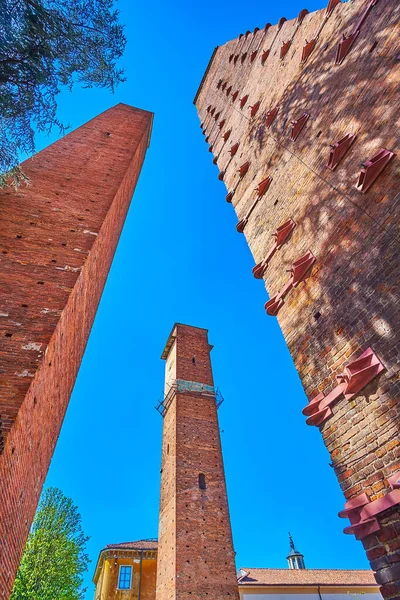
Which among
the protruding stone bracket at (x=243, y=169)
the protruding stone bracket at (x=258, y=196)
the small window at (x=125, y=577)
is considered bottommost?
the protruding stone bracket at (x=258, y=196)

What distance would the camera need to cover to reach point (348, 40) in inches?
169

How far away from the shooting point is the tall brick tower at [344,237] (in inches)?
96.8

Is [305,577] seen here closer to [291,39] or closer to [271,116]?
[271,116]

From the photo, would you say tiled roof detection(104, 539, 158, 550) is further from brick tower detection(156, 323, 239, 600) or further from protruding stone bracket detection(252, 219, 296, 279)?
protruding stone bracket detection(252, 219, 296, 279)

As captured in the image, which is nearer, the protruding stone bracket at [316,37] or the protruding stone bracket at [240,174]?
the protruding stone bracket at [316,37]

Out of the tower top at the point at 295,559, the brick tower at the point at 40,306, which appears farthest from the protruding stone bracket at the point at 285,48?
the tower top at the point at 295,559

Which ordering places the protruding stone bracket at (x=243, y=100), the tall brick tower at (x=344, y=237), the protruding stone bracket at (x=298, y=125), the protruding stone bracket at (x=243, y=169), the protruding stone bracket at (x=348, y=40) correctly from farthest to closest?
the protruding stone bracket at (x=243, y=100) → the protruding stone bracket at (x=243, y=169) → the protruding stone bracket at (x=298, y=125) → the protruding stone bracket at (x=348, y=40) → the tall brick tower at (x=344, y=237)

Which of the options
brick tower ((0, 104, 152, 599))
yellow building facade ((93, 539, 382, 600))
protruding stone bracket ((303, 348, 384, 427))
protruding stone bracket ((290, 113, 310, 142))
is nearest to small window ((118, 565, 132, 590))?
yellow building facade ((93, 539, 382, 600))

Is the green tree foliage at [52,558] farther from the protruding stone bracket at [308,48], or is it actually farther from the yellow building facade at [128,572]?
the protruding stone bracket at [308,48]

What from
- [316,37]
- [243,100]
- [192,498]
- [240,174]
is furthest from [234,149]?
[192,498]

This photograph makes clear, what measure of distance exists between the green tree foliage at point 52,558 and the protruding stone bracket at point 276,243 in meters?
14.4

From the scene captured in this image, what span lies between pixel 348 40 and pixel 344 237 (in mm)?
2705

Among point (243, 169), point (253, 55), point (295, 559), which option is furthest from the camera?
point (295, 559)

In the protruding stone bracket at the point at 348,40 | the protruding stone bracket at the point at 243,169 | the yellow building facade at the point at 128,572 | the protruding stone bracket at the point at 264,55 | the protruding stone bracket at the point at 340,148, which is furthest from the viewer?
the yellow building facade at the point at 128,572
